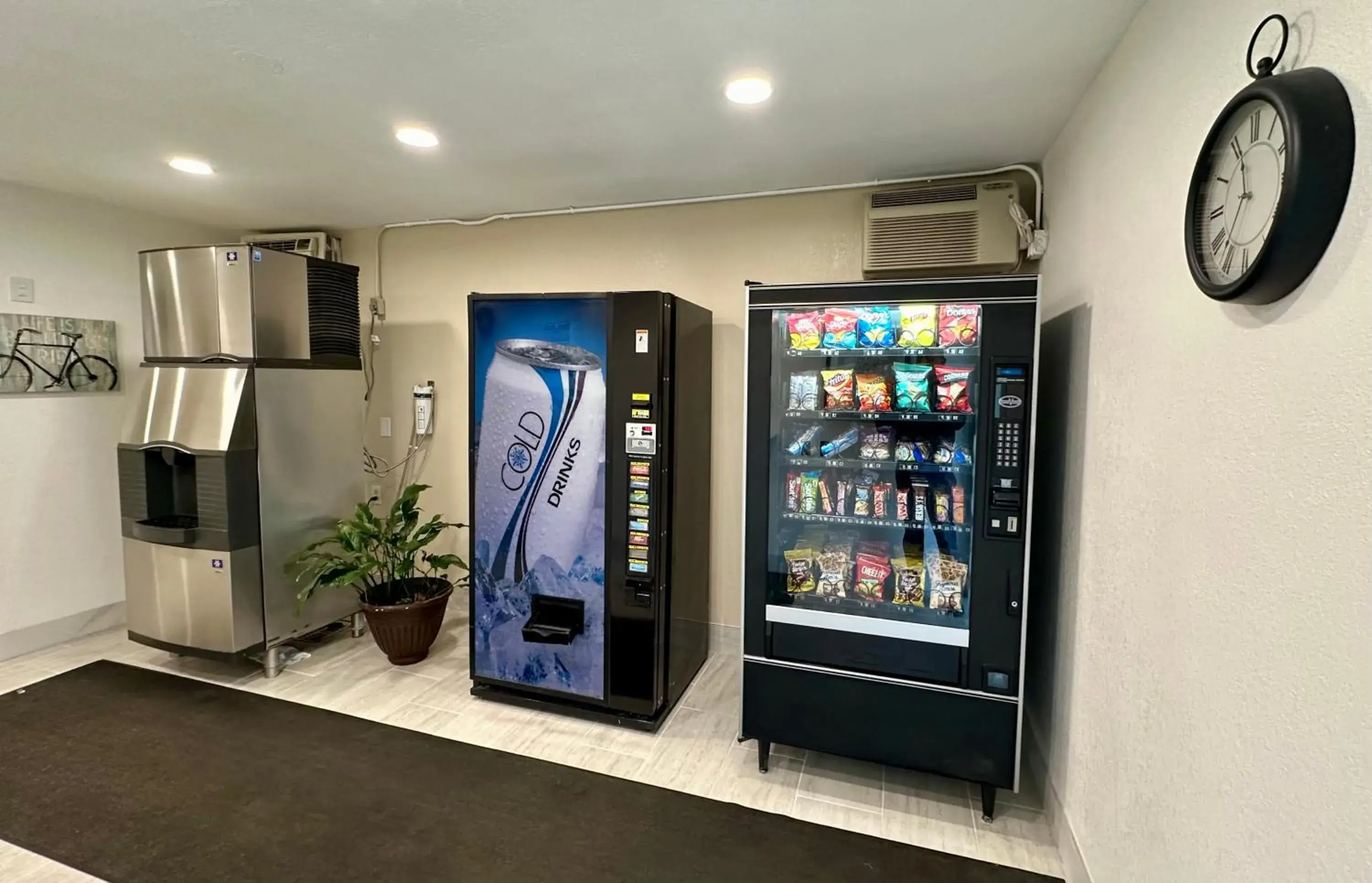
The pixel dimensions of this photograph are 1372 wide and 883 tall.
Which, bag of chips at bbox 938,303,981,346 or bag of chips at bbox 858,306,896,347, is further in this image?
bag of chips at bbox 858,306,896,347

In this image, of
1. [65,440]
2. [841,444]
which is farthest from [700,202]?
[65,440]

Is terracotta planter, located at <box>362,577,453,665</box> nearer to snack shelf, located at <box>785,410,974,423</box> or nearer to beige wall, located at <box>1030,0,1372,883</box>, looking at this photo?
snack shelf, located at <box>785,410,974,423</box>

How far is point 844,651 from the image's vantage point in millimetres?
2205

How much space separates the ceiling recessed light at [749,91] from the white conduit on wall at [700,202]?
977 mm

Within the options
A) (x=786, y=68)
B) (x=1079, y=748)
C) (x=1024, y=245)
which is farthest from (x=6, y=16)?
(x=1079, y=748)

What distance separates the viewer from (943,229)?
2641 mm

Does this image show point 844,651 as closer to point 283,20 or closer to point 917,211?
point 917,211

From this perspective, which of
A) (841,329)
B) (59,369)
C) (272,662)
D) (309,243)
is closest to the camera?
(841,329)

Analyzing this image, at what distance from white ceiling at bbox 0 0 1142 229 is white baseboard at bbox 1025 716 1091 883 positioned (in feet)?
7.18

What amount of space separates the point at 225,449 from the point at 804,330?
259cm

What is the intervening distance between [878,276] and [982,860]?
2.23 metres

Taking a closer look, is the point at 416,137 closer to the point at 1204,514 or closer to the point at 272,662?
the point at 272,662

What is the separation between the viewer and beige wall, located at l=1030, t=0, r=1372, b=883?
0.83 meters

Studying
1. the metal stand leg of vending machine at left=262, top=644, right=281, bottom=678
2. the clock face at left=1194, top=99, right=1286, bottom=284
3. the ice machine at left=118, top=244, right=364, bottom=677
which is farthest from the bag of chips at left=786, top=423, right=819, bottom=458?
the metal stand leg of vending machine at left=262, top=644, right=281, bottom=678
